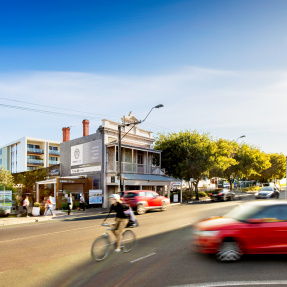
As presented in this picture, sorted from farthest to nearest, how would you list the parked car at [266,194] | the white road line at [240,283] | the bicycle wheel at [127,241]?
the parked car at [266,194] < the bicycle wheel at [127,241] < the white road line at [240,283]

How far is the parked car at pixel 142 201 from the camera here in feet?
65.3

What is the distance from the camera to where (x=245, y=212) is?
7426 mm

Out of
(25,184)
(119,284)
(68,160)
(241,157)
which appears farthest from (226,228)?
(241,157)

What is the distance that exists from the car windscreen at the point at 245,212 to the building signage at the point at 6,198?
17691mm

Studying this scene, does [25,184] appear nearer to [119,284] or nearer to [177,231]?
[177,231]

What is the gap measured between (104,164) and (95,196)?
3611 mm

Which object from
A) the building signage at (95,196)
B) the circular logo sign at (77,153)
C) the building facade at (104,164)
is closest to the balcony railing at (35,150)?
the building facade at (104,164)

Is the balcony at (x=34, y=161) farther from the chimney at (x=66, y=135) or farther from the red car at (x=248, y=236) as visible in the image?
the red car at (x=248, y=236)

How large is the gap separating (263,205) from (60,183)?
21600 millimetres

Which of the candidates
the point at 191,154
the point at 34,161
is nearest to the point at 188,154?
the point at 191,154

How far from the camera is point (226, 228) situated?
6.94 m

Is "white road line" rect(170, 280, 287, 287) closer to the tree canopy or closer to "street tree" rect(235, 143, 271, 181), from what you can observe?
the tree canopy

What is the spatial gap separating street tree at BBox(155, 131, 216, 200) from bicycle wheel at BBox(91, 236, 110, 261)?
1069 inches

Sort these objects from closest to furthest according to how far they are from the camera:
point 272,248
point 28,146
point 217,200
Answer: point 272,248 < point 217,200 < point 28,146
